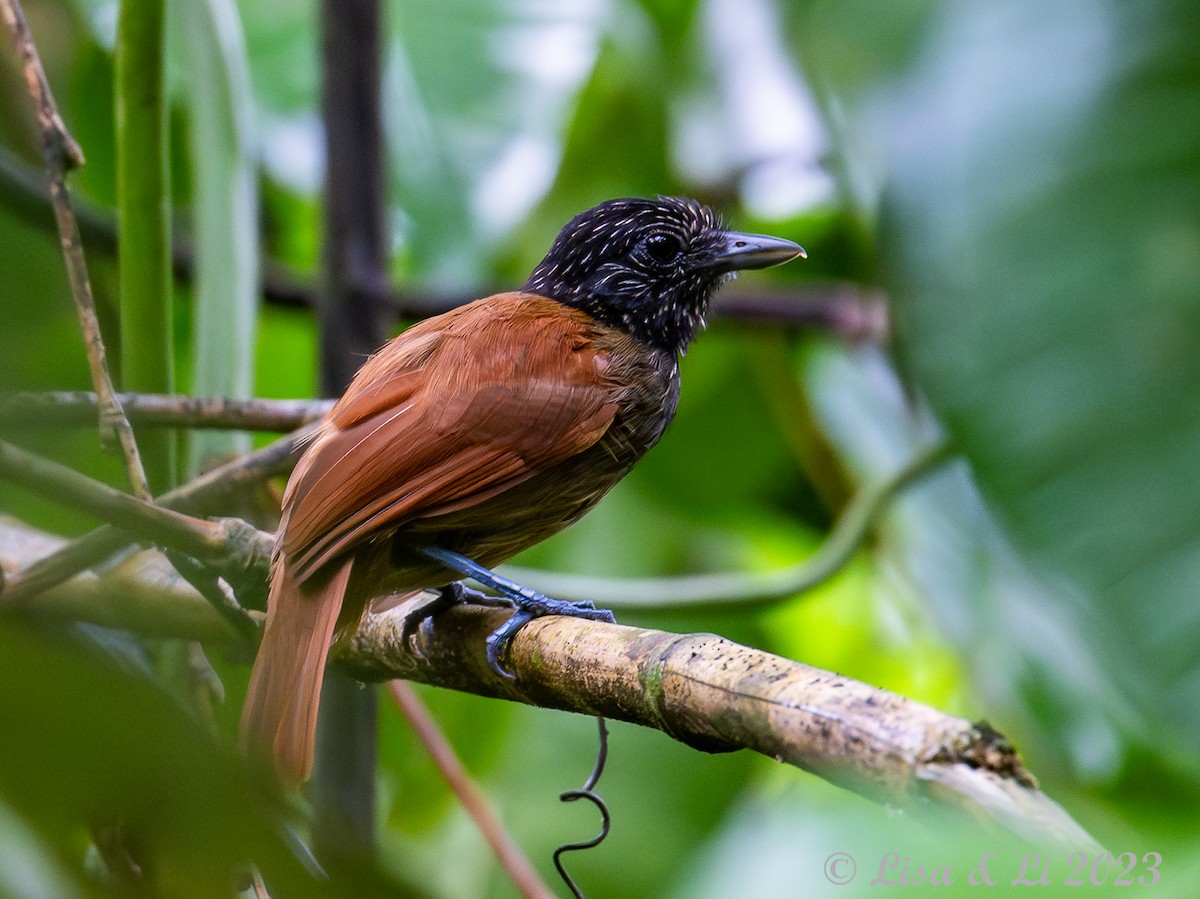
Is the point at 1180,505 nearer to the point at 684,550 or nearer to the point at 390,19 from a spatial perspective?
the point at 684,550

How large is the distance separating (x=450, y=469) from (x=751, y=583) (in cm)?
103

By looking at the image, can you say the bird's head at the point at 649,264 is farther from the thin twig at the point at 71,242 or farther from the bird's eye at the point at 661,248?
the thin twig at the point at 71,242

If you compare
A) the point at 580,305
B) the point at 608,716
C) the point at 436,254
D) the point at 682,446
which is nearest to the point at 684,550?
the point at 682,446

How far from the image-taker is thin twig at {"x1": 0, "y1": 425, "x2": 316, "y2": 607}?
1.63m

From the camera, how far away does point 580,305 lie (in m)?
2.51

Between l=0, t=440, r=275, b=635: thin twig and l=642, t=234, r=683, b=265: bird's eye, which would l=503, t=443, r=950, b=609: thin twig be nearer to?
l=642, t=234, r=683, b=265: bird's eye

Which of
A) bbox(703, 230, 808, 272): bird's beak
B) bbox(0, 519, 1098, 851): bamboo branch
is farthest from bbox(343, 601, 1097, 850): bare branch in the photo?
bbox(703, 230, 808, 272): bird's beak

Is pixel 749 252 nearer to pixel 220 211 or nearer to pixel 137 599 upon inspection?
pixel 220 211

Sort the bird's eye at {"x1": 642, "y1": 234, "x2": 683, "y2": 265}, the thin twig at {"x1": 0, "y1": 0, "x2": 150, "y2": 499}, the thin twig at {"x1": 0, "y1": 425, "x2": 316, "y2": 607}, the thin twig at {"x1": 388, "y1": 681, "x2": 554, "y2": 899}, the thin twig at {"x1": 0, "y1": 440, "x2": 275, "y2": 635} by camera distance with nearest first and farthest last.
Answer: the thin twig at {"x1": 0, "y1": 440, "x2": 275, "y2": 635} → the thin twig at {"x1": 0, "y1": 0, "x2": 150, "y2": 499} → the thin twig at {"x1": 0, "y1": 425, "x2": 316, "y2": 607} → the thin twig at {"x1": 388, "y1": 681, "x2": 554, "y2": 899} → the bird's eye at {"x1": 642, "y1": 234, "x2": 683, "y2": 265}

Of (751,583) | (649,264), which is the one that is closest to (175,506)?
(649,264)

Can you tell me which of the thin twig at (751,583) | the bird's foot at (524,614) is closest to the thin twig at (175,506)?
the bird's foot at (524,614)

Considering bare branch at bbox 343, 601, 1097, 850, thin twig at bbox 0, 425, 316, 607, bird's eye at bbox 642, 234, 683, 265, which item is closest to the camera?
bare branch at bbox 343, 601, 1097, 850

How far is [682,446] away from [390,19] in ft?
5.30

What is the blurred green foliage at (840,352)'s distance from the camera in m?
2.30
